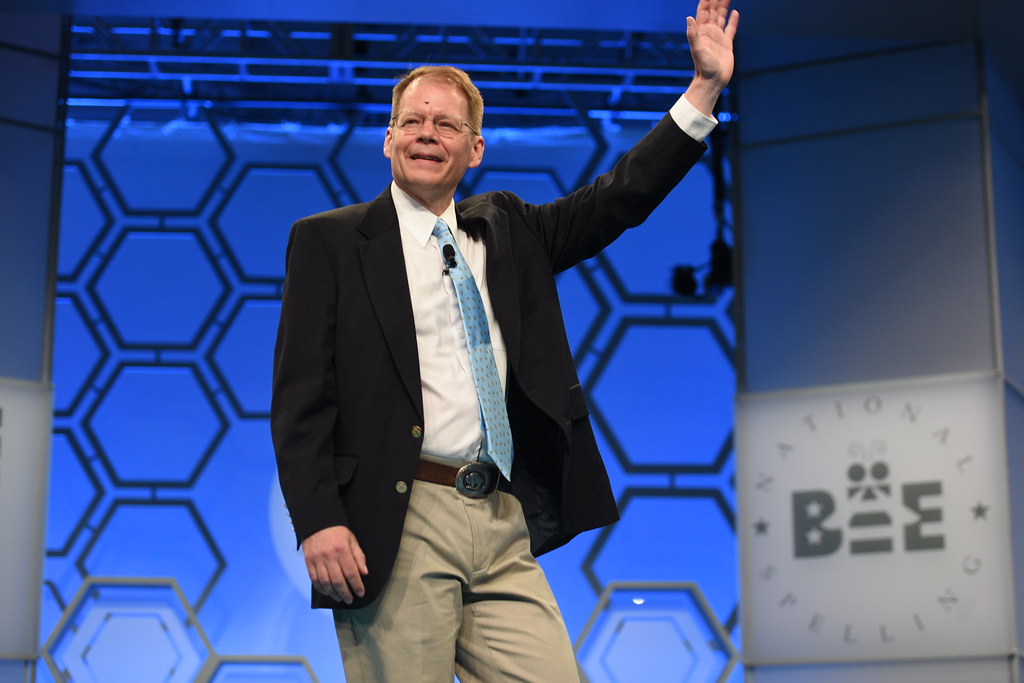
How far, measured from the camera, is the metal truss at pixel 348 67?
211 inches

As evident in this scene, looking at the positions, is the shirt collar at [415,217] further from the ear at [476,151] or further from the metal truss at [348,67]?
the metal truss at [348,67]

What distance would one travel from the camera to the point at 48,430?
495cm

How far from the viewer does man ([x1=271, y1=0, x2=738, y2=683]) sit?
173 centimetres

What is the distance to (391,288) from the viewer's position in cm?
182

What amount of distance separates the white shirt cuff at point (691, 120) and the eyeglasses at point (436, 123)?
1.06 feet

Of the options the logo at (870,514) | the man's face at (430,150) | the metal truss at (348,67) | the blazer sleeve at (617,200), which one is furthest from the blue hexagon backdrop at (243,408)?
the man's face at (430,150)

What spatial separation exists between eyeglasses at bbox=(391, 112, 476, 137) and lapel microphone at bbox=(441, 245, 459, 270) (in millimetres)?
180

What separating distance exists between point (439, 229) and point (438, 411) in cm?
29

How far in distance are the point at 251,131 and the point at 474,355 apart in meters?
4.19

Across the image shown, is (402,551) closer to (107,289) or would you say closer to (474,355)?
(474,355)

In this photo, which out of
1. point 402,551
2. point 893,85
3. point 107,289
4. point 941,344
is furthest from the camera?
point 107,289

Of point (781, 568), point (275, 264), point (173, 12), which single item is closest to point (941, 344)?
point (781, 568)

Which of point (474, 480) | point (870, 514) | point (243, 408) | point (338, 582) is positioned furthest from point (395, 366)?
point (243, 408)

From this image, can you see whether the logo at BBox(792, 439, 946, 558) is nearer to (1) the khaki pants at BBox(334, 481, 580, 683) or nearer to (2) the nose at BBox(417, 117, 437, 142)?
(1) the khaki pants at BBox(334, 481, 580, 683)
